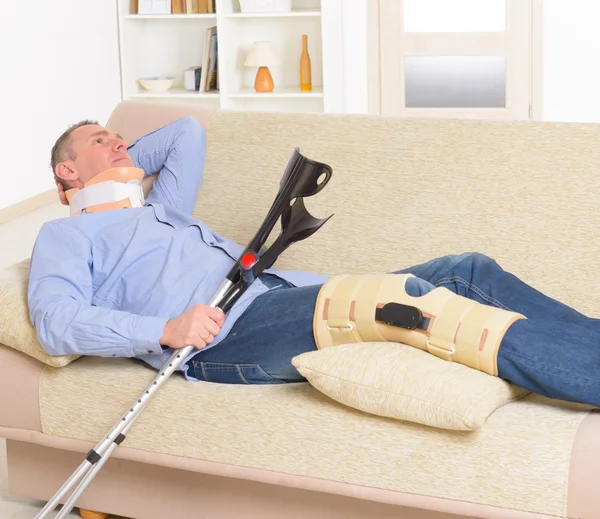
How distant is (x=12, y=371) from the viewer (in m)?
2.12

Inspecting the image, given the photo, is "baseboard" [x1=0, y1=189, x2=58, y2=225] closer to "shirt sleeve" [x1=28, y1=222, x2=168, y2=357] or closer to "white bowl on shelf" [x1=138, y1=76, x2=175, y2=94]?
"white bowl on shelf" [x1=138, y1=76, x2=175, y2=94]

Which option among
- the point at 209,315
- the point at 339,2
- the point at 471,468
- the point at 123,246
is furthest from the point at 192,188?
the point at 339,2

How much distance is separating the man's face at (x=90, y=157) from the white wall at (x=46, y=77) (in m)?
2.84

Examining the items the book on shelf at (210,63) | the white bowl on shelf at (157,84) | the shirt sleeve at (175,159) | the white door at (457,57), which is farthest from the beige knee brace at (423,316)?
the white bowl on shelf at (157,84)

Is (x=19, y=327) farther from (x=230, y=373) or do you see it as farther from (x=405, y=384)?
(x=405, y=384)

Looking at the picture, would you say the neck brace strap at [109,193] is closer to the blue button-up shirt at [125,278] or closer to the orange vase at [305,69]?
the blue button-up shirt at [125,278]

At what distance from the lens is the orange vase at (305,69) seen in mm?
5668

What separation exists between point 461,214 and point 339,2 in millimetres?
3636

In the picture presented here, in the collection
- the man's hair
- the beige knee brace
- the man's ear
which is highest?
the man's hair

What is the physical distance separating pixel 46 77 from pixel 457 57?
2442mm

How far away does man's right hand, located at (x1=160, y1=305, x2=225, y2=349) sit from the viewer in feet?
6.39

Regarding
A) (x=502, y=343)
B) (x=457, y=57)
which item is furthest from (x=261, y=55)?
(x=502, y=343)

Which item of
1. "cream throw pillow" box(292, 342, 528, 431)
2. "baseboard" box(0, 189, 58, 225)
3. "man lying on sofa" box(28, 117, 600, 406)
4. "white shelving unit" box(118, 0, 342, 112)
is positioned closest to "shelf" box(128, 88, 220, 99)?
"white shelving unit" box(118, 0, 342, 112)

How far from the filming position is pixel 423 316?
1.83m
